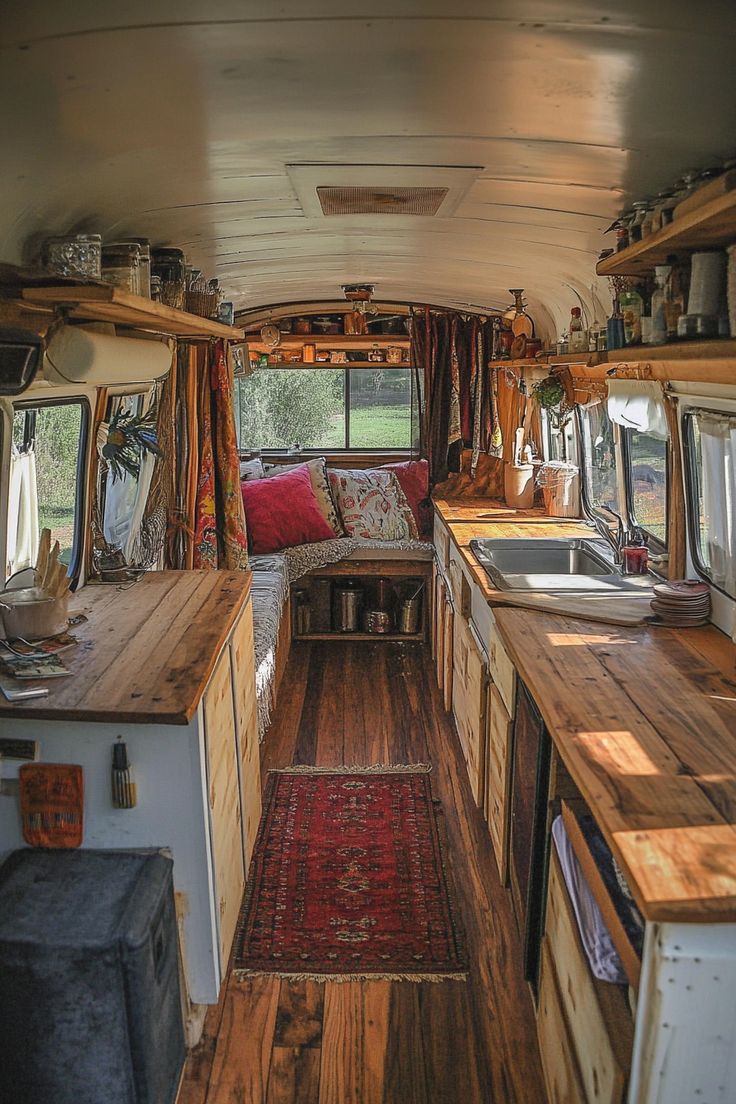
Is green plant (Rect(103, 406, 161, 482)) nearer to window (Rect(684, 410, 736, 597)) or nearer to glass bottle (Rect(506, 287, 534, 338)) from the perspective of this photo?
window (Rect(684, 410, 736, 597))

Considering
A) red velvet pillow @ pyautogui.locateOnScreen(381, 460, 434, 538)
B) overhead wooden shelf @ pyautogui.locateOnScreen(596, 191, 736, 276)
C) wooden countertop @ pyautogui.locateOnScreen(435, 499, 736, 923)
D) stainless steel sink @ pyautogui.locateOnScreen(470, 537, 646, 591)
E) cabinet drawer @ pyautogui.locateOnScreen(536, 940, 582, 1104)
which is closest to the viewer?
wooden countertop @ pyautogui.locateOnScreen(435, 499, 736, 923)

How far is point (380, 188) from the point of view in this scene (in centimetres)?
245

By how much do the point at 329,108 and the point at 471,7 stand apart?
1.76 feet

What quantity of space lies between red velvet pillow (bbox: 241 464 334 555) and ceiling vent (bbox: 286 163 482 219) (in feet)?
9.43

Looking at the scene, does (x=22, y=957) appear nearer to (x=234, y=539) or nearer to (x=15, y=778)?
(x=15, y=778)

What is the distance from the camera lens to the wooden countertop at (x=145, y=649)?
2.12 meters

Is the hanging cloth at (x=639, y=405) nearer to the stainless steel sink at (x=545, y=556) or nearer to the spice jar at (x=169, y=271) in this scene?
the stainless steel sink at (x=545, y=556)

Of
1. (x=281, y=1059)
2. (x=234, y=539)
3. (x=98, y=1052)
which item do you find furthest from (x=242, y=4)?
(x=234, y=539)

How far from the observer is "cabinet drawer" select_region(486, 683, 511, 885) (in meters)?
2.81

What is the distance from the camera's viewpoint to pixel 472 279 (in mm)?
4367

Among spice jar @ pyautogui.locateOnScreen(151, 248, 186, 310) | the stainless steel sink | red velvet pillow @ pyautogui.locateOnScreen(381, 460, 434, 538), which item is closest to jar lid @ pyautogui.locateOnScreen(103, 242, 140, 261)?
spice jar @ pyautogui.locateOnScreen(151, 248, 186, 310)

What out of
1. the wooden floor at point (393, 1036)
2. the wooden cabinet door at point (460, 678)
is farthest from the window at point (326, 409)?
the wooden floor at point (393, 1036)

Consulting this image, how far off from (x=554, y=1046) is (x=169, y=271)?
2451mm

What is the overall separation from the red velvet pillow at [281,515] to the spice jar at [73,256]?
3395mm
